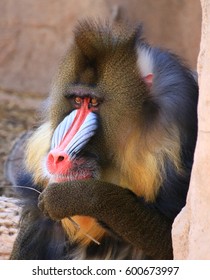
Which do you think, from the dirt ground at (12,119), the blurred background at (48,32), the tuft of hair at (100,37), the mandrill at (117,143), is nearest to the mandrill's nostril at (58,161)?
the mandrill at (117,143)

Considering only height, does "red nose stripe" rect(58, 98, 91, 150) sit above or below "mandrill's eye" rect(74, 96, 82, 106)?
below

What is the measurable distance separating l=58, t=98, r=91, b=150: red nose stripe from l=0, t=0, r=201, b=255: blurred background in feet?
11.0

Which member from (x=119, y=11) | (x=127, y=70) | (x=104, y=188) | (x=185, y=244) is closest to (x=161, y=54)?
(x=127, y=70)

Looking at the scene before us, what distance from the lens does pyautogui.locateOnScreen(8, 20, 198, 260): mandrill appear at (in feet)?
12.8

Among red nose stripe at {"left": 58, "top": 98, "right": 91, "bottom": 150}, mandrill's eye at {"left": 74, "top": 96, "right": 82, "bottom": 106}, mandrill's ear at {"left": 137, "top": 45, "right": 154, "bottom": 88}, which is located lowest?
red nose stripe at {"left": 58, "top": 98, "right": 91, "bottom": 150}

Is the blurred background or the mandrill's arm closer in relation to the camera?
the mandrill's arm

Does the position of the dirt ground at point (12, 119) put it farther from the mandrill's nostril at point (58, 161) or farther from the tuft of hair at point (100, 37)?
the mandrill's nostril at point (58, 161)

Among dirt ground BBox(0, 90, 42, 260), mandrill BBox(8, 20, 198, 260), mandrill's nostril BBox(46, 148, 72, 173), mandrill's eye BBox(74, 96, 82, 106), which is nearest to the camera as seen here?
mandrill's nostril BBox(46, 148, 72, 173)

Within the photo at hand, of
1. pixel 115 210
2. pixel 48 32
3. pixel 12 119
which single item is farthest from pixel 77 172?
pixel 48 32

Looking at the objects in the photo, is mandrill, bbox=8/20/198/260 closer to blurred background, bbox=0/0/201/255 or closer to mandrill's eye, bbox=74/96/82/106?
mandrill's eye, bbox=74/96/82/106

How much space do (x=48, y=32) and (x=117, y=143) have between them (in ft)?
12.1

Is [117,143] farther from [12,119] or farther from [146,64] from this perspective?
[12,119]

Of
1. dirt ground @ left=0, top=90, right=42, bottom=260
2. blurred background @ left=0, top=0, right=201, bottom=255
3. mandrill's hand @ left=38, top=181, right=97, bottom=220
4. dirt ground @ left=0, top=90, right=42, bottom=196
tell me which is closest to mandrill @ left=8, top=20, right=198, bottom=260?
mandrill's hand @ left=38, top=181, right=97, bottom=220
